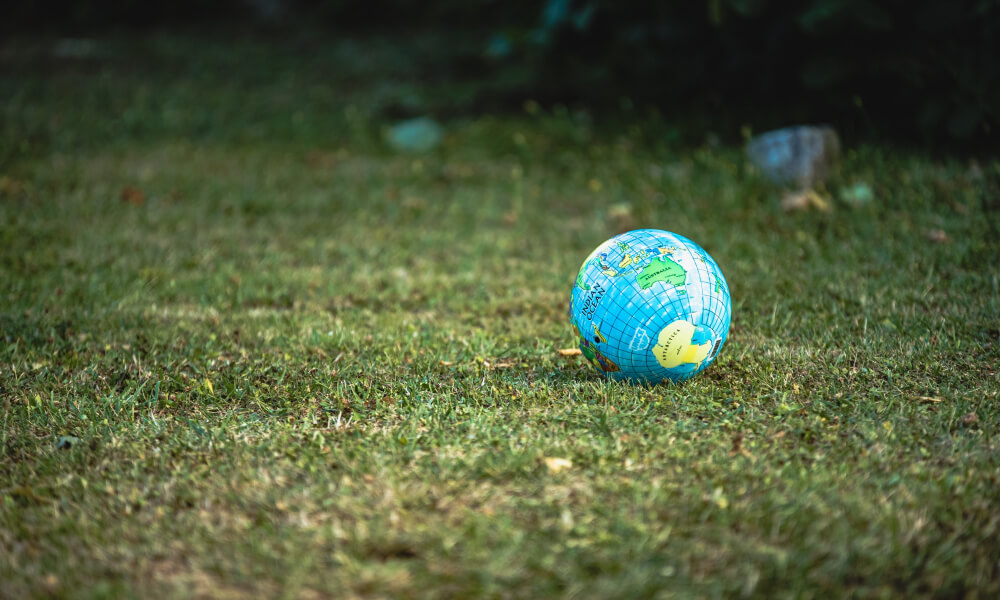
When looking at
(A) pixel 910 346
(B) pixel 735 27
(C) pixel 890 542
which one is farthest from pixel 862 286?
(B) pixel 735 27

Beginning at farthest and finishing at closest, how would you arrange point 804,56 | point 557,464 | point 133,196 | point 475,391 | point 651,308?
point 804,56
point 133,196
point 475,391
point 651,308
point 557,464

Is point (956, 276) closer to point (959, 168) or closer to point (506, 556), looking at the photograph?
point (959, 168)

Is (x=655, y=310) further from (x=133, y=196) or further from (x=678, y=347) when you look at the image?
(x=133, y=196)

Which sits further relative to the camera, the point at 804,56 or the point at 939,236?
the point at 804,56

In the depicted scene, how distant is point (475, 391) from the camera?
3564 millimetres

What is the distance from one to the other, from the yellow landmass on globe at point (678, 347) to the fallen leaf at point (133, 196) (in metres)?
5.21

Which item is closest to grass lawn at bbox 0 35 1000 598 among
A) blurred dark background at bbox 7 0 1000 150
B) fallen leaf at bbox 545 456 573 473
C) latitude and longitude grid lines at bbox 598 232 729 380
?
fallen leaf at bbox 545 456 573 473

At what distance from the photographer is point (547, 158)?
8094 millimetres

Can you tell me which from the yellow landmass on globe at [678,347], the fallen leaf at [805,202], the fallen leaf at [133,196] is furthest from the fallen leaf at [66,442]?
the fallen leaf at [805,202]

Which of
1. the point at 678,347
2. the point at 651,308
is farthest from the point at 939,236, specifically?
the point at 651,308

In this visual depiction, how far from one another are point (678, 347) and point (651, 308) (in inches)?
8.4

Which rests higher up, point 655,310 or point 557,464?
point 655,310

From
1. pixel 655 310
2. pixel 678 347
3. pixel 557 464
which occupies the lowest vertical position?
pixel 557 464

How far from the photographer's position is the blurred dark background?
6387 millimetres
